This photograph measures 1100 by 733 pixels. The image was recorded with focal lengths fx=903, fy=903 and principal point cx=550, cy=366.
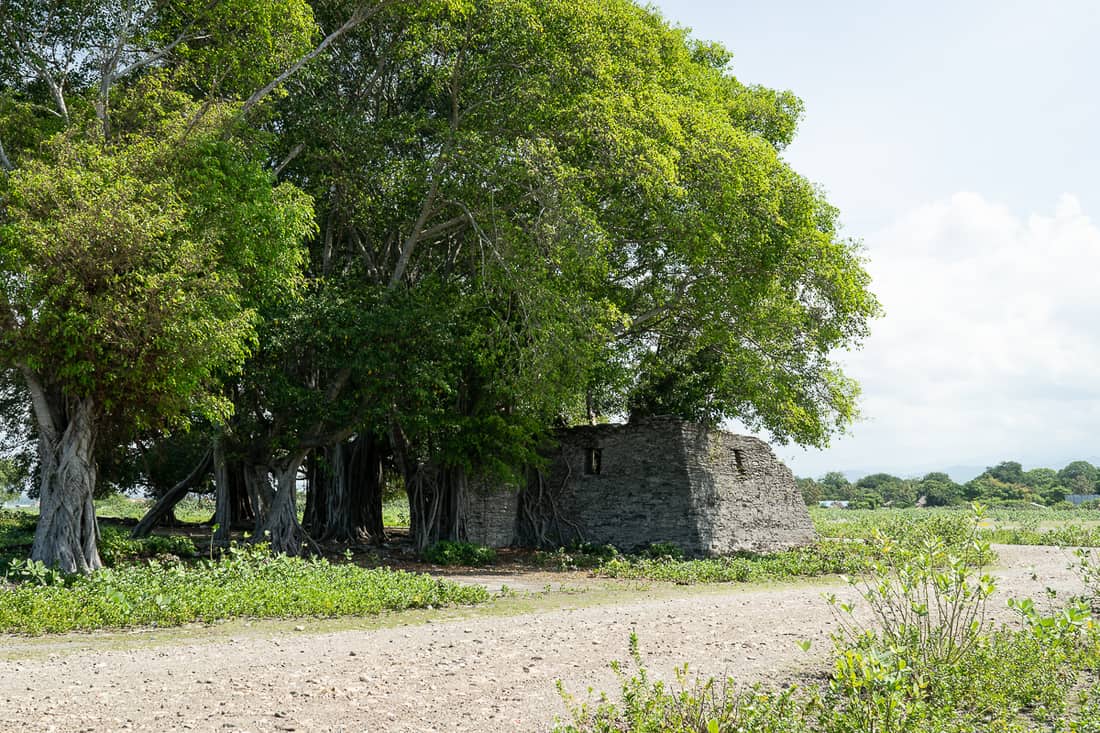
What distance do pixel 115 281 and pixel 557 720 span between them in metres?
9.56

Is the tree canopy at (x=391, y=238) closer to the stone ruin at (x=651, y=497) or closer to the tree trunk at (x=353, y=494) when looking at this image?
the tree trunk at (x=353, y=494)

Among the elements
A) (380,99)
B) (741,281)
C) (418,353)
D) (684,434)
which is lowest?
(684,434)

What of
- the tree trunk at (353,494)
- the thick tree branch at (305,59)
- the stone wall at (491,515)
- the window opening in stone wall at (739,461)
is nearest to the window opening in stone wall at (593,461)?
the stone wall at (491,515)

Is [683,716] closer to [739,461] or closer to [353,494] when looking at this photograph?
[739,461]

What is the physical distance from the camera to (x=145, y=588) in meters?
10.7

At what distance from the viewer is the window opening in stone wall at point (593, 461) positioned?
23.3 metres

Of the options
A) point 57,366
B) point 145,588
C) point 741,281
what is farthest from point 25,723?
point 741,281

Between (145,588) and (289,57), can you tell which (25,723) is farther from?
(289,57)

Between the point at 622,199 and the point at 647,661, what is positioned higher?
the point at 622,199

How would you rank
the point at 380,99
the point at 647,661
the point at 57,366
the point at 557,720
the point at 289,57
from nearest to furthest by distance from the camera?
the point at 557,720
the point at 647,661
the point at 57,366
the point at 289,57
the point at 380,99

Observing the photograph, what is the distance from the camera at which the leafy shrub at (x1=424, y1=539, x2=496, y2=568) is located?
19.5 meters

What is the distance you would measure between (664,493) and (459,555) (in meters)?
5.32

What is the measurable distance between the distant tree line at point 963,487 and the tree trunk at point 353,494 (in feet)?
165

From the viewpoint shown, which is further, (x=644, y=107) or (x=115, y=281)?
(x=644, y=107)
